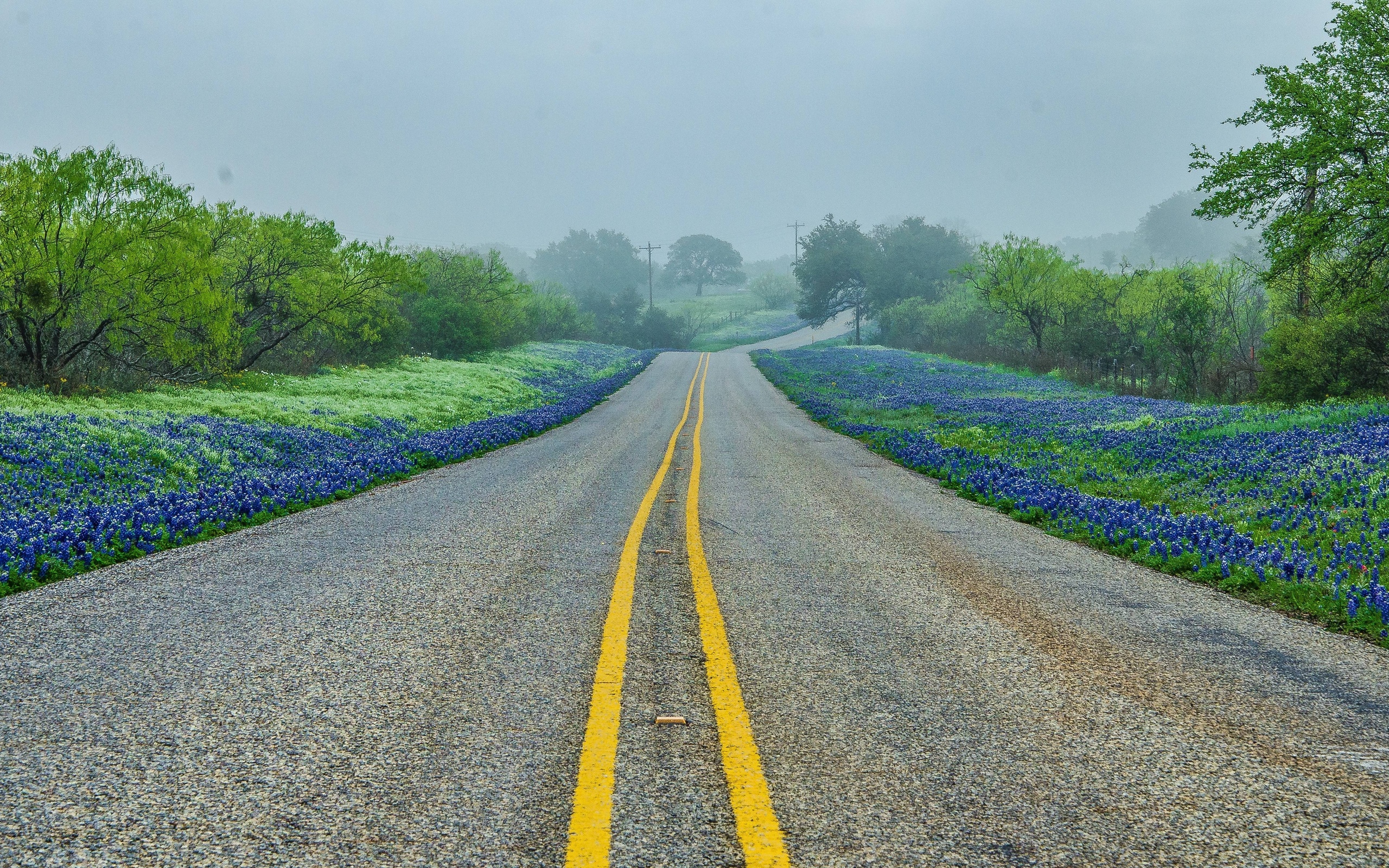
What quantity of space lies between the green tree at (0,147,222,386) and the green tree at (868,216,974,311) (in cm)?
7344

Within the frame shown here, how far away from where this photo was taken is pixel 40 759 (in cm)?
338

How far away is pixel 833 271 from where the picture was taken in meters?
88.4

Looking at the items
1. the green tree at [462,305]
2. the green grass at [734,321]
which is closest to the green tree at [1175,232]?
the green grass at [734,321]

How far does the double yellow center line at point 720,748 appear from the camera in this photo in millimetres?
2801

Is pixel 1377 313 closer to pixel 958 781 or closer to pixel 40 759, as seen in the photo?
pixel 958 781

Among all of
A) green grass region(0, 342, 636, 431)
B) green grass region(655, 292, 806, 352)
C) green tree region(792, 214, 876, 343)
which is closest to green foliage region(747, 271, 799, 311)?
green grass region(655, 292, 806, 352)

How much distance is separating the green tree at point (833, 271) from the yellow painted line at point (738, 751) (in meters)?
82.7

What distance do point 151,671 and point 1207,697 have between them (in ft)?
18.2

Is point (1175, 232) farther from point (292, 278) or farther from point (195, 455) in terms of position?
point (195, 455)

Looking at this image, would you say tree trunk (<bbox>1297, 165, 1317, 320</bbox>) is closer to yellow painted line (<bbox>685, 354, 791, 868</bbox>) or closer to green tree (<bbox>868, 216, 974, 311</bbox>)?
yellow painted line (<bbox>685, 354, 791, 868</bbox>)

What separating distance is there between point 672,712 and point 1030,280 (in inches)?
1907

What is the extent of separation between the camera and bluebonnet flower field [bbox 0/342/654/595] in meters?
7.73

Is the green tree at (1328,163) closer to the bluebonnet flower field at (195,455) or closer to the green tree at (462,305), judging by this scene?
the bluebonnet flower field at (195,455)

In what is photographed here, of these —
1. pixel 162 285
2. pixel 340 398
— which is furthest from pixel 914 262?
pixel 162 285
